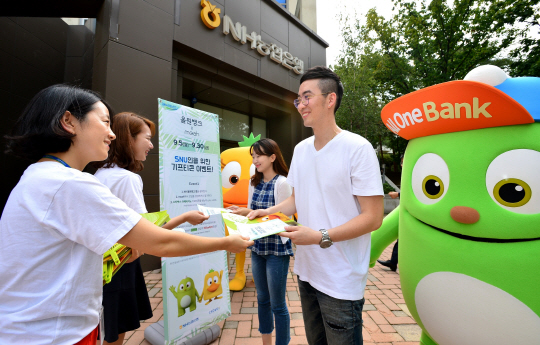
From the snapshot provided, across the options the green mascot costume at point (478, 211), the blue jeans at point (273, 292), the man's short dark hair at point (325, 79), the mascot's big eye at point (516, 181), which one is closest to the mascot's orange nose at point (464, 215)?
the green mascot costume at point (478, 211)

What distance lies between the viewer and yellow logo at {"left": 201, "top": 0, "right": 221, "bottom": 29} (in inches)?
211

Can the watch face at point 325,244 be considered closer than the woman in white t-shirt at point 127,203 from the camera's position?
Yes

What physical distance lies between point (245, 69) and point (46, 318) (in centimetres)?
622

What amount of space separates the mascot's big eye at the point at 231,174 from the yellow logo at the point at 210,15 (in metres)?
3.15

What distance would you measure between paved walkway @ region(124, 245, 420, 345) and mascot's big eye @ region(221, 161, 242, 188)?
1.56 m

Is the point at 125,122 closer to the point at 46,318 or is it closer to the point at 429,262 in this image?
the point at 46,318

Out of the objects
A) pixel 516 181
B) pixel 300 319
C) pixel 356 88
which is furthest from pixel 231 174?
pixel 356 88

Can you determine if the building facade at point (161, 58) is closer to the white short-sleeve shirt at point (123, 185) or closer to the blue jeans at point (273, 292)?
the white short-sleeve shirt at point (123, 185)

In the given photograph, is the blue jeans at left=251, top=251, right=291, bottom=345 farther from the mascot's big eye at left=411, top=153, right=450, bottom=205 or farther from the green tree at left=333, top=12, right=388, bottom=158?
the green tree at left=333, top=12, right=388, bottom=158

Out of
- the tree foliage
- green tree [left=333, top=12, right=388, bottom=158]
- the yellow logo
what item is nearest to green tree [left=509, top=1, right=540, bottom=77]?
the tree foliage

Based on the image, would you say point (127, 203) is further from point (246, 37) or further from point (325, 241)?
point (246, 37)

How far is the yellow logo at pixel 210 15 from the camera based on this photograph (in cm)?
536

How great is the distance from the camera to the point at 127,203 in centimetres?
178

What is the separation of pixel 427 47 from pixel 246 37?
8957mm
